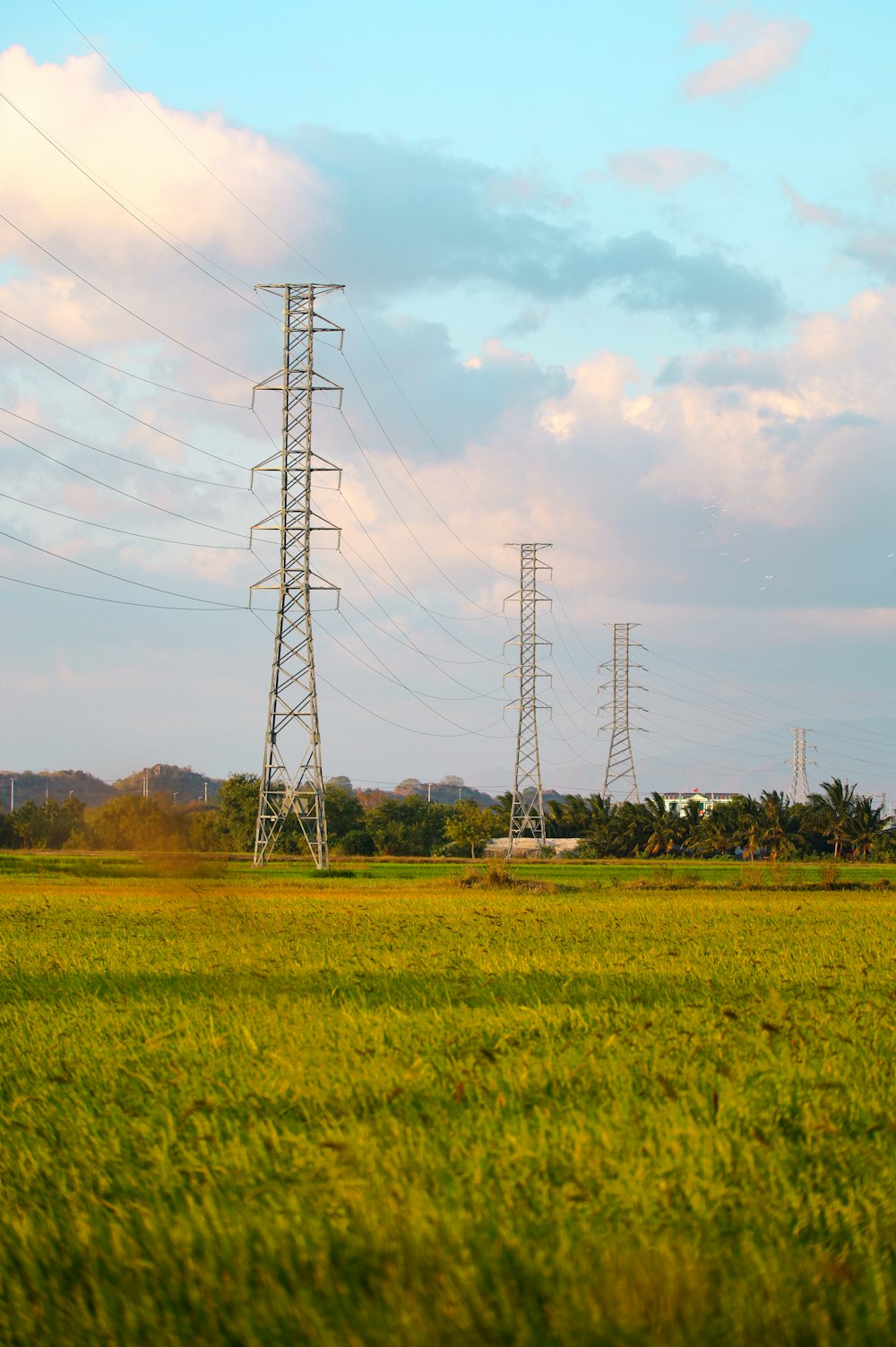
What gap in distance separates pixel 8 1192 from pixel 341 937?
42.3ft

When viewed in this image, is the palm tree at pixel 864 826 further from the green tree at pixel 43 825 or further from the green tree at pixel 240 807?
the green tree at pixel 43 825

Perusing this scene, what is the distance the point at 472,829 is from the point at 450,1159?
107 metres

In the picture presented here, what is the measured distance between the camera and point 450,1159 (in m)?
5.24

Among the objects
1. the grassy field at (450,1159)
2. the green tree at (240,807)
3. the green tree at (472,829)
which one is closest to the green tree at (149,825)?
the grassy field at (450,1159)

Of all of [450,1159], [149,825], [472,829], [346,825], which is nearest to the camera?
Result: [450,1159]

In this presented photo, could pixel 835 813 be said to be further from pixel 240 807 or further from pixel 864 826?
pixel 240 807

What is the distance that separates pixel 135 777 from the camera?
549 inches

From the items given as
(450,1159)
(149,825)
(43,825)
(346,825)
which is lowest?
(346,825)

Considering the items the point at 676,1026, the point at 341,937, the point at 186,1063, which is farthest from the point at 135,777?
the point at 676,1026

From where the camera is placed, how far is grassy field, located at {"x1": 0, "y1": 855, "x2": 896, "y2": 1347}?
3.77 meters

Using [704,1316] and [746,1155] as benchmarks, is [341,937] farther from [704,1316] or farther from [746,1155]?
[704,1316]

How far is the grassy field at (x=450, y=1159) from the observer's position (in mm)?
3773

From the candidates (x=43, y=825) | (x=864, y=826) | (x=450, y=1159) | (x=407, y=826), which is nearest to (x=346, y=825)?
(x=407, y=826)

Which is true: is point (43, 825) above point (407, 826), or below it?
above
